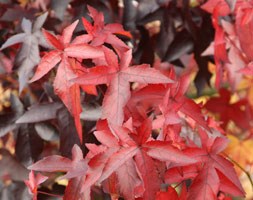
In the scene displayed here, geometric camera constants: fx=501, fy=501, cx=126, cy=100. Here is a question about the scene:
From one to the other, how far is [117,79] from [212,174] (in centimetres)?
22

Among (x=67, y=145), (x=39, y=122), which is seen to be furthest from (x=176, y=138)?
(x=39, y=122)

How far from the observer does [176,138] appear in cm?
86

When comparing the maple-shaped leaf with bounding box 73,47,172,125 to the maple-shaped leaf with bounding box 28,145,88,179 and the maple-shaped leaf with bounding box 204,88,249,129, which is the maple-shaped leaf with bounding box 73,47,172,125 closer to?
the maple-shaped leaf with bounding box 28,145,88,179

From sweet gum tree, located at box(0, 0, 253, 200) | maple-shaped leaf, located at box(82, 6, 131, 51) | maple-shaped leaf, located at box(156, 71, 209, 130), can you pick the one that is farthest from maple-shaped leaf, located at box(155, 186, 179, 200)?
maple-shaped leaf, located at box(82, 6, 131, 51)

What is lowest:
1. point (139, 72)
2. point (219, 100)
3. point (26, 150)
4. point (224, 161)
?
point (219, 100)

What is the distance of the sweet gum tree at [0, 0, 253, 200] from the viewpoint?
0.77 meters

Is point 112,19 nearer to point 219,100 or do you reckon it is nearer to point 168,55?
point 168,55

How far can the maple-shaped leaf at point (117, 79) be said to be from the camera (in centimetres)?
78

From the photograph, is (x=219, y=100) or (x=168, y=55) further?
(x=219, y=100)

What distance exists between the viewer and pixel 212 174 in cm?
81

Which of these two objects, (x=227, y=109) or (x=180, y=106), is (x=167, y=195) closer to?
Result: (x=180, y=106)

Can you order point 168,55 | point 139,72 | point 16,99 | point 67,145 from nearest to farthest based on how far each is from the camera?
1. point 139,72
2. point 67,145
3. point 16,99
4. point 168,55

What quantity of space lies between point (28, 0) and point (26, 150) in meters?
0.46

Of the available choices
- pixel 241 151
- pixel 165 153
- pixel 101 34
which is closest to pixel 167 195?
pixel 165 153
